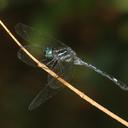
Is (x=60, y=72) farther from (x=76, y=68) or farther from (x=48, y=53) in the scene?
(x=76, y=68)

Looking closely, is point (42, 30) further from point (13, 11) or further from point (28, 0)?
point (13, 11)

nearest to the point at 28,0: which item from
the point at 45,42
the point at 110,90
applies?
the point at 110,90

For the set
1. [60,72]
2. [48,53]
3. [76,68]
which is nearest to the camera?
[60,72]

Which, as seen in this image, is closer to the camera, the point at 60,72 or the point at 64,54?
the point at 60,72

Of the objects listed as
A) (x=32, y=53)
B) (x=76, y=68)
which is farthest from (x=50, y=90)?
(x=76, y=68)

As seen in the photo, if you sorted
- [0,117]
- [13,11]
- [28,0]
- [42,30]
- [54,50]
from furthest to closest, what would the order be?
[0,117]
[13,11]
[28,0]
[42,30]
[54,50]

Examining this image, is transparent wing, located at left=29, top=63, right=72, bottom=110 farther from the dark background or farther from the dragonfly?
the dark background
